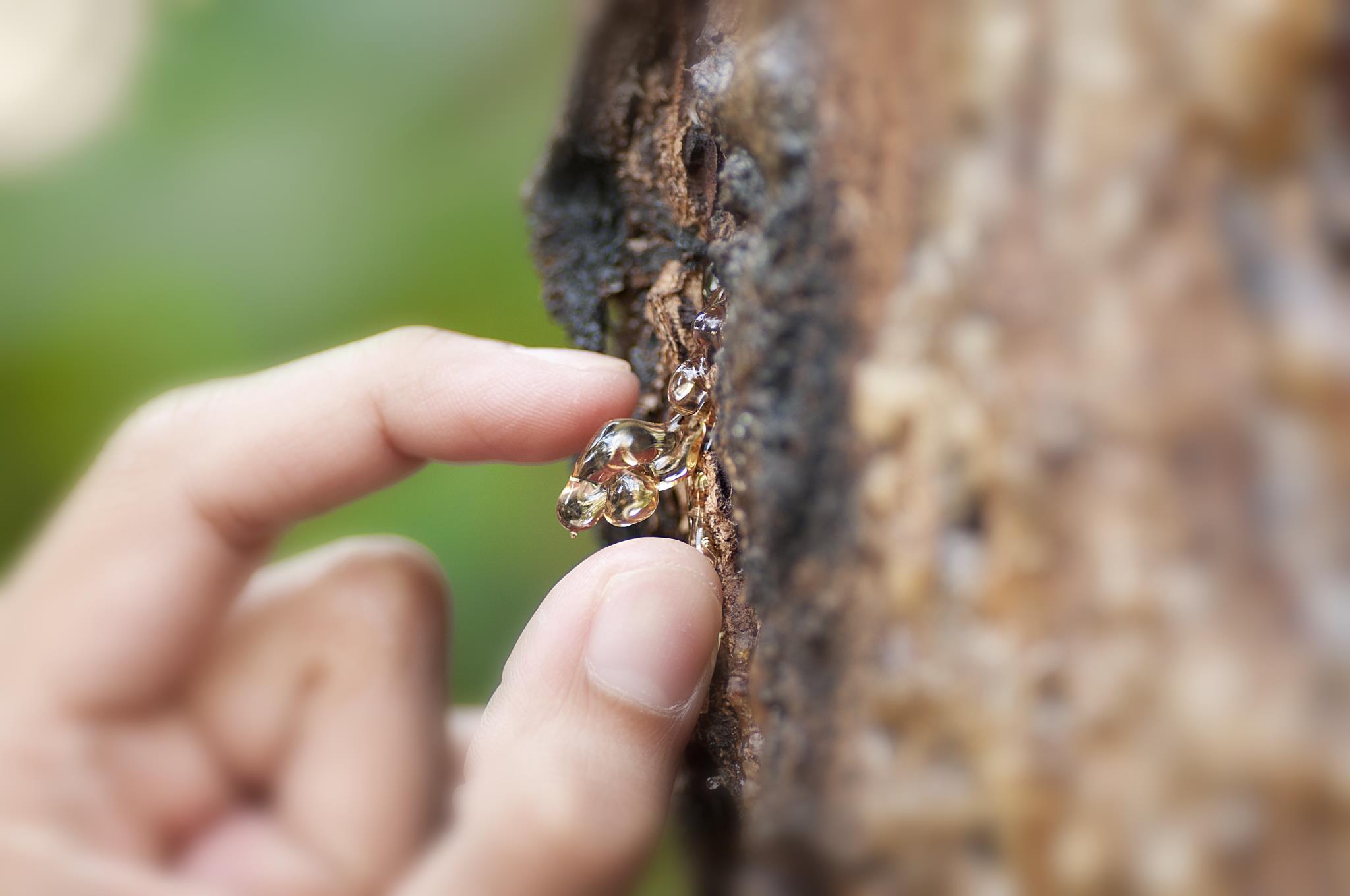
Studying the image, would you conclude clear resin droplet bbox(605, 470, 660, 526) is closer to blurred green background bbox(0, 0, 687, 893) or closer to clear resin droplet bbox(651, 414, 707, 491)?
clear resin droplet bbox(651, 414, 707, 491)

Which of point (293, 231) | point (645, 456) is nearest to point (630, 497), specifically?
point (645, 456)

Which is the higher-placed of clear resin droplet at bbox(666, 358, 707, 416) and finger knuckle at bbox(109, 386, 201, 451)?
clear resin droplet at bbox(666, 358, 707, 416)

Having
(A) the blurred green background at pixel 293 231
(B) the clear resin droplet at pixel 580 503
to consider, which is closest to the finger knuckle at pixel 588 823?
(B) the clear resin droplet at pixel 580 503

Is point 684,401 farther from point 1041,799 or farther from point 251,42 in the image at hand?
point 251,42

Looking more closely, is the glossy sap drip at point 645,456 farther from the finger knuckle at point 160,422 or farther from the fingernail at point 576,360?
the finger knuckle at point 160,422

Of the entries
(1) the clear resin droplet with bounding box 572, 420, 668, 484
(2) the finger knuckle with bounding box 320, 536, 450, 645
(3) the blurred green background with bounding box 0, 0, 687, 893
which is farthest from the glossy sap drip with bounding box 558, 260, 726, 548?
(3) the blurred green background with bounding box 0, 0, 687, 893
